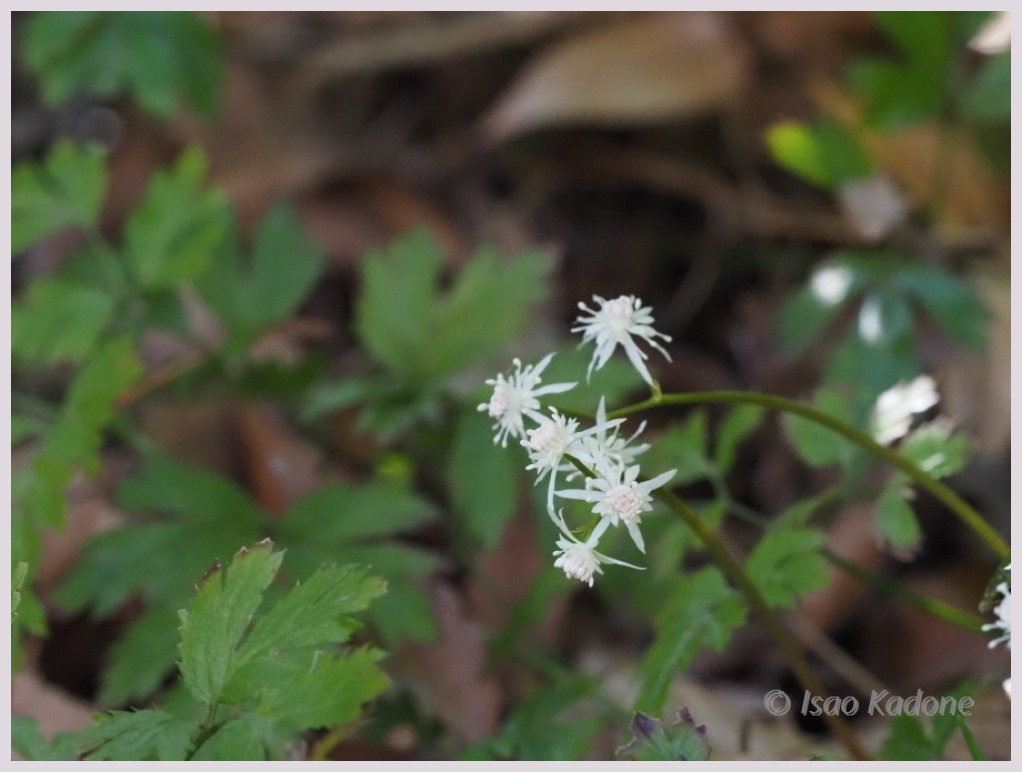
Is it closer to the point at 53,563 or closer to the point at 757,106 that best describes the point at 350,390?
the point at 53,563

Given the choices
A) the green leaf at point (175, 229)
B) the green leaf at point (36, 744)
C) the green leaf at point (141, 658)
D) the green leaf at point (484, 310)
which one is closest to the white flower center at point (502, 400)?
the green leaf at point (36, 744)

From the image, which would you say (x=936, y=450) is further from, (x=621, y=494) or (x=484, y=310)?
(x=484, y=310)

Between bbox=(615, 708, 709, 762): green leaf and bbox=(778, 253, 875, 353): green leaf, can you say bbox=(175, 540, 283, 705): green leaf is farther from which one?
bbox=(778, 253, 875, 353): green leaf

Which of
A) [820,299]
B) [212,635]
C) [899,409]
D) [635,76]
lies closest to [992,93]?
[820,299]

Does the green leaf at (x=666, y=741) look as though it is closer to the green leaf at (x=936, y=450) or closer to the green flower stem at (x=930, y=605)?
the green flower stem at (x=930, y=605)

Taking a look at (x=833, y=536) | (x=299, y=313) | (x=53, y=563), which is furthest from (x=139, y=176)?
(x=833, y=536)

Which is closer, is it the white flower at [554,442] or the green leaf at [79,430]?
the white flower at [554,442]
